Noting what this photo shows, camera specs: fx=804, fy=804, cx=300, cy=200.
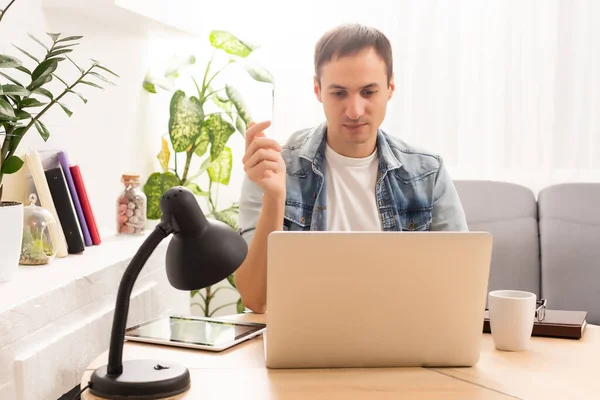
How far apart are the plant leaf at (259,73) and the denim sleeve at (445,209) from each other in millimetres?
1193

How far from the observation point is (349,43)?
2.00 m

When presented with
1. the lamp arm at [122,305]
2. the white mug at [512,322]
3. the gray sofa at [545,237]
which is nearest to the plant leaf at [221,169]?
the gray sofa at [545,237]

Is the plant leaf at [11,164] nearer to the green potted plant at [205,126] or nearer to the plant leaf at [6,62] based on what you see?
the plant leaf at [6,62]

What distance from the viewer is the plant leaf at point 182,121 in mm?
2971

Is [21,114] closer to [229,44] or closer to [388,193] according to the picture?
[388,193]

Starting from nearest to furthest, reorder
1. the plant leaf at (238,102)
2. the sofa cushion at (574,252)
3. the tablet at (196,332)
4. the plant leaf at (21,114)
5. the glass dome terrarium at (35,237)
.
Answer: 1. the tablet at (196,332)
2. the plant leaf at (21,114)
3. the glass dome terrarium at (35,237)
4. the sofa cushion at (574,252)
5. the plant leaf at (238,102)

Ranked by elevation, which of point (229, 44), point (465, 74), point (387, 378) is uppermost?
point (229, 44)

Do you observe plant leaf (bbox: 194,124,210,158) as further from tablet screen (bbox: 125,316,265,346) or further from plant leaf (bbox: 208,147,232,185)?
tablet screen (bbox: 125,316,265,346)

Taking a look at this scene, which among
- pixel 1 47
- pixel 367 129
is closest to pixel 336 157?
pixel 367 129

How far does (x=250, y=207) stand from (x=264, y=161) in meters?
0.28

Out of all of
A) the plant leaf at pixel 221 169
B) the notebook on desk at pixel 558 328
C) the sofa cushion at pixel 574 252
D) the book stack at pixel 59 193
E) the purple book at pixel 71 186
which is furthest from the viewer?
the plant leaf at pixel 221 169

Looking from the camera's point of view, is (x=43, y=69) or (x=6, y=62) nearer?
(x=6, y=62)

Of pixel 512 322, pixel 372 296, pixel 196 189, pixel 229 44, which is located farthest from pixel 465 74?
pixel 372 296

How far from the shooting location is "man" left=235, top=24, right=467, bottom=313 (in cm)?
197
